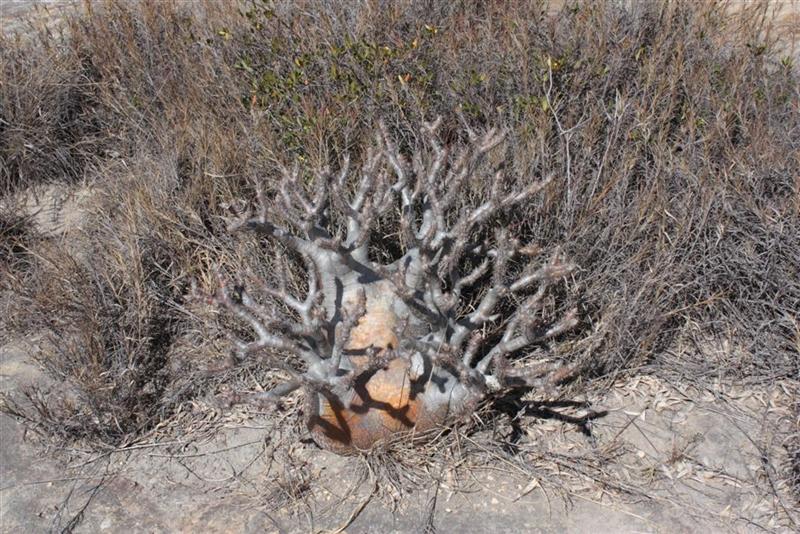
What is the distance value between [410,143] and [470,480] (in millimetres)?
1809

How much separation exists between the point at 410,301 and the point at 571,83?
1.85 m

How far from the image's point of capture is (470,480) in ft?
10.6

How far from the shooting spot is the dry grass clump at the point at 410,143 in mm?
3641

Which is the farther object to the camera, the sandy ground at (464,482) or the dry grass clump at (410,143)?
the dry grass clump at (410,143)

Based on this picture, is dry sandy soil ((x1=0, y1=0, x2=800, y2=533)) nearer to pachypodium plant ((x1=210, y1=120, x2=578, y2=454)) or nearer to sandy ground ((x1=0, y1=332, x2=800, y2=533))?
sandy ground ((x1=0, y1=332, x2=800, y2=533))

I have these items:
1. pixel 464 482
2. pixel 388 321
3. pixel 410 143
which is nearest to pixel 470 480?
pixel 464 482

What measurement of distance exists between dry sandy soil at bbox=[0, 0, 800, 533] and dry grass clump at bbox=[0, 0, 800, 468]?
0.16m

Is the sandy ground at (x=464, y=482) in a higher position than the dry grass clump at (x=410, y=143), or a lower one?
lower

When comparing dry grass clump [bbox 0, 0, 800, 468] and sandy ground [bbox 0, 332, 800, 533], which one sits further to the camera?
dry grass clump [bbox 0, 0, 800, 468]

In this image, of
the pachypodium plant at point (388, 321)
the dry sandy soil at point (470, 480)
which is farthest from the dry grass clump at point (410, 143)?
the pachypodium plant at point (388, 321)

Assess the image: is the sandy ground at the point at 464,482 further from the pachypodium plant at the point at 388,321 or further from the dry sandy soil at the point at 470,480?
the pachypodium plant at the point at 388,321

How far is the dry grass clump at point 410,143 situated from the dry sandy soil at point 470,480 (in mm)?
159

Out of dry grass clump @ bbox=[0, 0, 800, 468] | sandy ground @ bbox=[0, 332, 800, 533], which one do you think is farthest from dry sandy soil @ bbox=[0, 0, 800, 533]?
dry grass clump @ bbox=[0, 0, 800, 468]

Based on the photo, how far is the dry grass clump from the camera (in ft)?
11.9
